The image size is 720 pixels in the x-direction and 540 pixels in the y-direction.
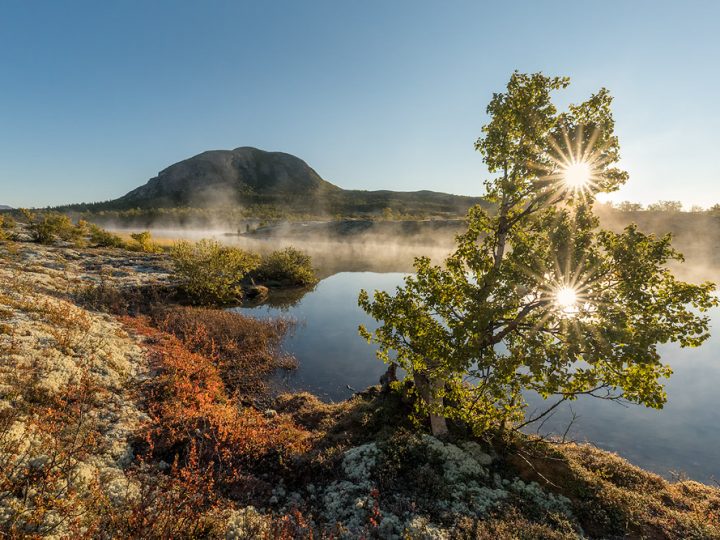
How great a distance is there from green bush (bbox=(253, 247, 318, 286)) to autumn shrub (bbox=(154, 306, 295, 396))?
15.9m

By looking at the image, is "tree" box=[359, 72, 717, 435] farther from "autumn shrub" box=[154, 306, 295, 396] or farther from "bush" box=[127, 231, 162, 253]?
"bush" box=[127, 231, 162, 253]

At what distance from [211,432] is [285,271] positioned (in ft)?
110

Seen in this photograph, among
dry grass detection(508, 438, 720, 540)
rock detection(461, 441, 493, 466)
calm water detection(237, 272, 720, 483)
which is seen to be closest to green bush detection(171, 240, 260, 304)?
calm water detection(237, 272, 720, 483)

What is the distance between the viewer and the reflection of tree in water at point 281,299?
112 ft

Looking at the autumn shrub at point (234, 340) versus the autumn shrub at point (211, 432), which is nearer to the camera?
the autumn shrub at point (211, 432)

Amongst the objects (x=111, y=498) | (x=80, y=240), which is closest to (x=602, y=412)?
(x=111, y=498)

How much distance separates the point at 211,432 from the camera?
10766 millimetres

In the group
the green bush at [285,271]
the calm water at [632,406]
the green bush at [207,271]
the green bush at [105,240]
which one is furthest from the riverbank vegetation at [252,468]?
the green bush at [105,240]

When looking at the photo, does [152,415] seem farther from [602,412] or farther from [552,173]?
[602,412]

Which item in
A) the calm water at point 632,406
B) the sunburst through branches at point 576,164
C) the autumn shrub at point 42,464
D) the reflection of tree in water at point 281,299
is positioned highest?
the sunburst through branches at point 576,164

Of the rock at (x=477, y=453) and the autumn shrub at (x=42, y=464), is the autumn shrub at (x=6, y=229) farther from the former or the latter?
the rock at (x=477, y=453)

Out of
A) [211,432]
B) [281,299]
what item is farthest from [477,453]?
[281,299]

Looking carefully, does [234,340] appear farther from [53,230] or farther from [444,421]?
[53,230]

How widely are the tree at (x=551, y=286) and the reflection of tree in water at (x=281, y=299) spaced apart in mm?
25124
